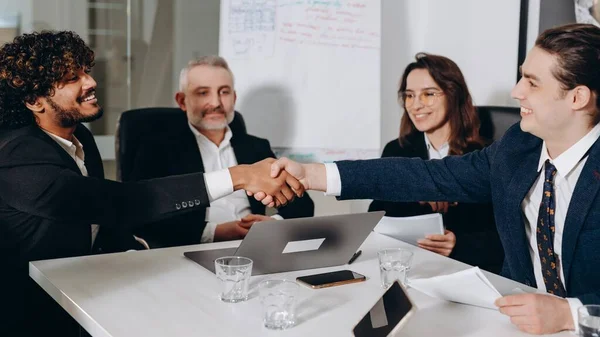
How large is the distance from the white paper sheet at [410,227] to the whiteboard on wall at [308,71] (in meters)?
1.35

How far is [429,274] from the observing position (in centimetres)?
182

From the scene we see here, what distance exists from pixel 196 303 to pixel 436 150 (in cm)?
174

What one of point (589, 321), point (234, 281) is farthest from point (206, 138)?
point (589, 321)

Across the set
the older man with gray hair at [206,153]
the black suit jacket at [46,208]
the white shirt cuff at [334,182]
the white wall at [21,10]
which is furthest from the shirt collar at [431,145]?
the white wall at [21,10]

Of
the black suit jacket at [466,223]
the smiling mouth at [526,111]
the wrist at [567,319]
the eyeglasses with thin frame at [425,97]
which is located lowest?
the black suit jacket at [466,223]

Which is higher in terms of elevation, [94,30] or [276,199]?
[94,30]

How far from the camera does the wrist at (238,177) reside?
2.15 m

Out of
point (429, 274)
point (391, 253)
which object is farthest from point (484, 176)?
point (391, 253)

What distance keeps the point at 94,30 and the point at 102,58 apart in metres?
0.16

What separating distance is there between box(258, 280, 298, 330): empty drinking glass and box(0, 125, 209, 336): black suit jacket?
62cm

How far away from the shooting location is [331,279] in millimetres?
1719

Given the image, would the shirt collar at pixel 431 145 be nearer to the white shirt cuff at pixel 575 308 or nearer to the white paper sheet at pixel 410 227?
the white paper sheet at pixel 410 227

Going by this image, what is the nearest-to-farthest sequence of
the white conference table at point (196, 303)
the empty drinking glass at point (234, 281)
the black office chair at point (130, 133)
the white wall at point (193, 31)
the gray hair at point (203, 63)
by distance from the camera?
the white conference table at point (196, 303) → the empty drinking glass at point (234, 281) → the black office chair at point (130, 133) → the gray hair at point (203, 63) → the white wall at point (193, 31)

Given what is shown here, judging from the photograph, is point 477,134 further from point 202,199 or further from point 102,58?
point 102,58
